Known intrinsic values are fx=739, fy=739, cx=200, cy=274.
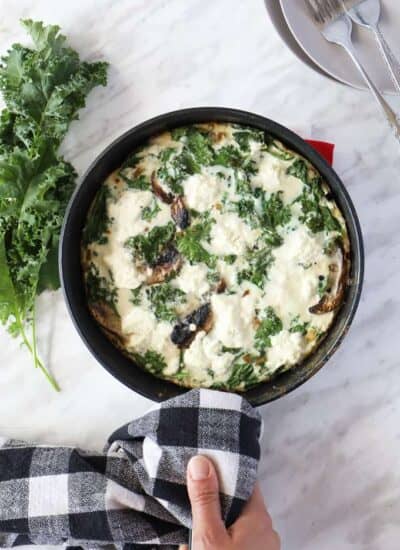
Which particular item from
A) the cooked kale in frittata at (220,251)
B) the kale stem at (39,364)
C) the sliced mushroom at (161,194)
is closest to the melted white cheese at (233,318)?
the cooked kale in frittata at (220,251)

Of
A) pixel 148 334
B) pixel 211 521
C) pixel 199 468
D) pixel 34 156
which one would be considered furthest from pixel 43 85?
pixel 211 521

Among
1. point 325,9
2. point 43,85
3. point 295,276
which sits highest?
point 43,85

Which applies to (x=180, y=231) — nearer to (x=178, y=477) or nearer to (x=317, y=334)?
(x=317, y=334)

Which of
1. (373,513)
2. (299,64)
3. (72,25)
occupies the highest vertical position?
(72,25)

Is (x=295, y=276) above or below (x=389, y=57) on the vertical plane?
below

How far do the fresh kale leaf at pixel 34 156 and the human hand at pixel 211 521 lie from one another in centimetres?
56

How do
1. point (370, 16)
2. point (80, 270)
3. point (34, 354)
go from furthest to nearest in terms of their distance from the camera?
point (34, 354) → point (80, 270) → point (370, 16)

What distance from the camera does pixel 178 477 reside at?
172 centimetres

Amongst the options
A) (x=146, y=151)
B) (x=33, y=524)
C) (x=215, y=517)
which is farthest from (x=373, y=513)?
(x=146, y=151)

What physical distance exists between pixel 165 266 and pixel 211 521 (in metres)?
0.59

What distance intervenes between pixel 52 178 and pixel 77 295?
0.29 meters

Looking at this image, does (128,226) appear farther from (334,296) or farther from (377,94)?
(377,94)

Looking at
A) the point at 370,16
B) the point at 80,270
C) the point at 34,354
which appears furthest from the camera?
the point at 34,354

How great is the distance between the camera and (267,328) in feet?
5.58
